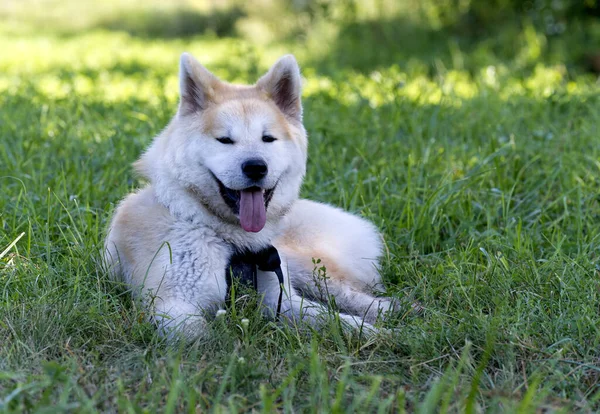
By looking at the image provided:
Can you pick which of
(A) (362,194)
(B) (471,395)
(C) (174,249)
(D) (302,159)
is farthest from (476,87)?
(B) (471,395)

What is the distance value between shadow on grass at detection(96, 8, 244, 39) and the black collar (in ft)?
40.2

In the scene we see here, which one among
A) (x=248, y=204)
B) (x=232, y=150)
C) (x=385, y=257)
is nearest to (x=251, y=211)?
(x=248, y=204)

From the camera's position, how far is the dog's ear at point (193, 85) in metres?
3.10

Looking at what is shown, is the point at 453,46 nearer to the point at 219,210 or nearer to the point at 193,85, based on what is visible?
the point at 193,85

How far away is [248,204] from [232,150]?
0.25m

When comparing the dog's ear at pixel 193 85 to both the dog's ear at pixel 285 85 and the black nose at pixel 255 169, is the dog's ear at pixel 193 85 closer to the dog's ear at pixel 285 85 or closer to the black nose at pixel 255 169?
the dog's ear at pixel 285 85

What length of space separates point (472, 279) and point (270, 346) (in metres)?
1.02

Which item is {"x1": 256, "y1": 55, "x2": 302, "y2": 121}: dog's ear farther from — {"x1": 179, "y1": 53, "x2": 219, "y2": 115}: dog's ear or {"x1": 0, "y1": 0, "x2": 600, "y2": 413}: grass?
{"x1": 0, "y1": 0, "x2": 600, "y2": 413}: grass

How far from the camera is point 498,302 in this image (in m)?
2.83

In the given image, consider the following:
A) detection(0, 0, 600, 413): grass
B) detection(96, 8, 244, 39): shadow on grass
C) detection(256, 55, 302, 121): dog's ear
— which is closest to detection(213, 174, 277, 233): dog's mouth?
detection(0, 0, 600, 413): grass

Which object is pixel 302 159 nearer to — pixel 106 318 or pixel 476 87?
pixel 106 318

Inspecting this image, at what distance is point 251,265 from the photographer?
10.0 feet

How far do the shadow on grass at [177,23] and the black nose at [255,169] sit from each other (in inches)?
483

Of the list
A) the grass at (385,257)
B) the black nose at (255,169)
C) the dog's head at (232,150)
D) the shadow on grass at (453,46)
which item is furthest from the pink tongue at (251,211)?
the shadow on grass at (453,46)
